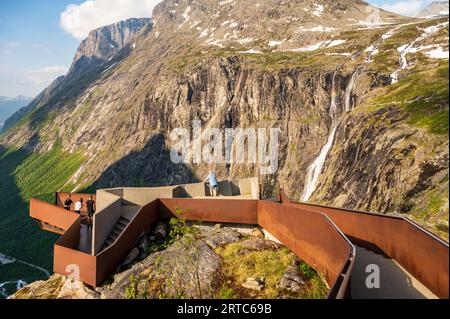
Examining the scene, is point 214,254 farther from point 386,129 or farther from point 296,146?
point 296,146

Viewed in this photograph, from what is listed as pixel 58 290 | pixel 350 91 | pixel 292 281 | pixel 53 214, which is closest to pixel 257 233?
pixel 292 281

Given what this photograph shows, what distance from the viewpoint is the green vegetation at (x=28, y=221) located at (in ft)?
366

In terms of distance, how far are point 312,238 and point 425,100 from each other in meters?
21.8

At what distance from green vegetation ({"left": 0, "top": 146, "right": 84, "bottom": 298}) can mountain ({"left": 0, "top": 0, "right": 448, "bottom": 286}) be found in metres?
0.80

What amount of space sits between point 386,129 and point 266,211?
30.2 m

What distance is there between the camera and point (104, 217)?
763 inches

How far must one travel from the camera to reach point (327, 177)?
2288 inches

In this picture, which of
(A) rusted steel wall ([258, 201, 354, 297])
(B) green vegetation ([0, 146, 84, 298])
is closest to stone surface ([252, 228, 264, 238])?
(A) rusted steel wall ([258, 201, 354, 297])

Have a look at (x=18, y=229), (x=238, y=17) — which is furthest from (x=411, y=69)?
(x=18, y=229)

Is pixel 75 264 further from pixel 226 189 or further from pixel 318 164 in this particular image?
pixel 318 164

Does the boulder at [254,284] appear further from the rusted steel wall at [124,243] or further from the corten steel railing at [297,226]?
the rusted steel wall at [124,243]

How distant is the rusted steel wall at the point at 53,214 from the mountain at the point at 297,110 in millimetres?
19659

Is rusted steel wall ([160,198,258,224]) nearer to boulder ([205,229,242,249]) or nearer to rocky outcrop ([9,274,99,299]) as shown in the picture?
boulder ([205,229,242,249])

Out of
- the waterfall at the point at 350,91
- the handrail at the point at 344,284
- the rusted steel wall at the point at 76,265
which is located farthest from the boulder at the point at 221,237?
the waterfall at the point at 350,91
